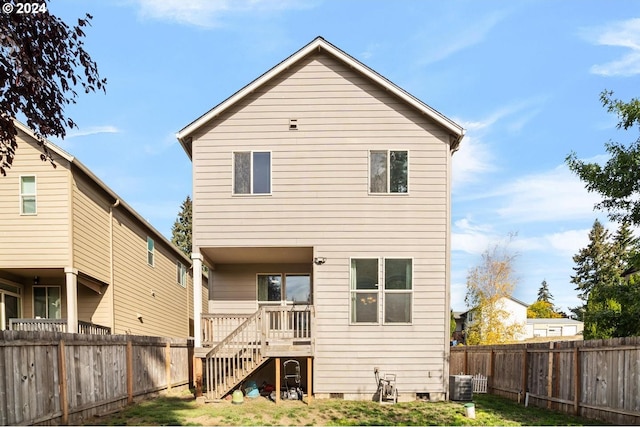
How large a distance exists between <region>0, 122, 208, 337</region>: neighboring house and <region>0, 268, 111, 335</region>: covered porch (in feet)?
0.10

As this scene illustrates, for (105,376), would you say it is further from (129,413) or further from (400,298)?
(400,298)

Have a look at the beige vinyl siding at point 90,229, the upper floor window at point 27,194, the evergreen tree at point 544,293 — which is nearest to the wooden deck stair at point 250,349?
the beige vinyl siding at point 90,229

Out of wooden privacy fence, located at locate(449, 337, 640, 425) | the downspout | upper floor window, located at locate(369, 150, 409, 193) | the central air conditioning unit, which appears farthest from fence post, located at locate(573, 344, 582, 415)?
the downspout

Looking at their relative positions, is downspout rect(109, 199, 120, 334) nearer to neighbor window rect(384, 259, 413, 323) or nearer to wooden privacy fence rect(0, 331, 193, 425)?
wooden privacy fence rect(0, 331, 193, 425)

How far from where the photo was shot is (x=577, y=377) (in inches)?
365

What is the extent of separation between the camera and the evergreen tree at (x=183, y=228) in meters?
50.9

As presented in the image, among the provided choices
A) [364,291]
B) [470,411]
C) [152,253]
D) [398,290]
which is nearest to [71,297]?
[152,253]

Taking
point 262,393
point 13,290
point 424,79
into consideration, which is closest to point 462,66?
point 424,79

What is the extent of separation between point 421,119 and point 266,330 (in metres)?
6.73

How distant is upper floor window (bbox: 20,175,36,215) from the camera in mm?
13430

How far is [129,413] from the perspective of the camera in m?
9.40

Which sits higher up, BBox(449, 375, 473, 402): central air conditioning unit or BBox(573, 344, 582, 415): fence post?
BBox(573, 344, 582, 415): fence post

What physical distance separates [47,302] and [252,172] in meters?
9.58

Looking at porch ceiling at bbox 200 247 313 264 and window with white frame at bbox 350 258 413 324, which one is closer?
window with white frame at bbox 350 258 413 324
